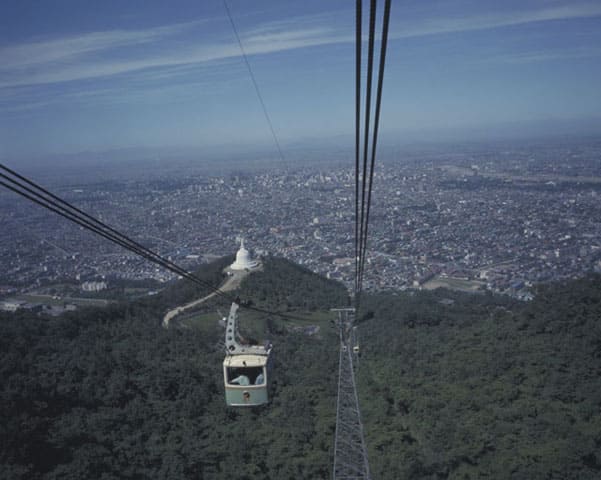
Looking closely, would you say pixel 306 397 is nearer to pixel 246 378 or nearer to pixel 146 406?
pixel 146 406

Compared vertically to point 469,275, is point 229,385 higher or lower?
higher

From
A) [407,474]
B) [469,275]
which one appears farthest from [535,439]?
[469,275]

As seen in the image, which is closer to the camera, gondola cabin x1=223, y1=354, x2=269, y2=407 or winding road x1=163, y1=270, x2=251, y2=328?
gondola cabin x1=223, y1=354, x2=269, y2=407

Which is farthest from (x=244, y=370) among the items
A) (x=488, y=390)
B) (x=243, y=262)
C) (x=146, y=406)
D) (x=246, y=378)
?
(x=243, y=262)

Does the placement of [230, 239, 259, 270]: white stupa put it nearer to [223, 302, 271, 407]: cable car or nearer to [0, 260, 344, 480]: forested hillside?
[0, 260, 344, 480]: forested hillside

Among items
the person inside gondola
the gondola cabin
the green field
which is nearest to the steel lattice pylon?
the gondola cabin

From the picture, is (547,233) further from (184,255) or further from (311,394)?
(311,394)

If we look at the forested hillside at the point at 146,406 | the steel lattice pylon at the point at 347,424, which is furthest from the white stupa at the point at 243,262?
the steel lattice pylon at the point at 347,424
